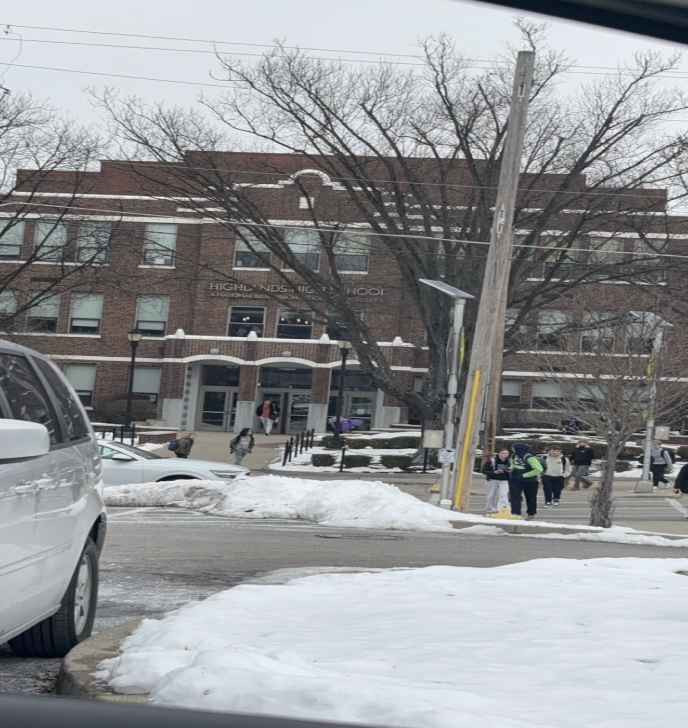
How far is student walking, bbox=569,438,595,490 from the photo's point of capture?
32594 mm

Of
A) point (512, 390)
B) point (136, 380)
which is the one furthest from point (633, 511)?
point (136, 380)

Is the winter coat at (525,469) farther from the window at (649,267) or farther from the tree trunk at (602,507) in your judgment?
the window at (649,267)

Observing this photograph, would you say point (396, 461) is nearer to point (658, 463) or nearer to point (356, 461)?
point (356, 461)

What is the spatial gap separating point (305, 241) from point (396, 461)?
11.5m

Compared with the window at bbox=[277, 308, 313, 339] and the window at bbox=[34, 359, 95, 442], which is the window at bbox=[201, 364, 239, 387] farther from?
the window at bbox=[34, 359, 95, 442]

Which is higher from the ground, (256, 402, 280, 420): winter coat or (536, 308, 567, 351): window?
(536, 308, 567, 351): window

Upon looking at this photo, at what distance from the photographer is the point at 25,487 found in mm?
4719

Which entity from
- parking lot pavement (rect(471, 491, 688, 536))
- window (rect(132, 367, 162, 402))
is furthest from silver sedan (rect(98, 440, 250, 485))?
window (rect(132, 367, 162, 402))

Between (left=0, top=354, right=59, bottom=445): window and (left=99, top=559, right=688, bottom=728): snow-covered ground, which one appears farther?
(left=0, top=354, right=59, bottom=445): window

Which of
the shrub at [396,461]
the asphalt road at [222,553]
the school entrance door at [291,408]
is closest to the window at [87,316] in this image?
the school entrance door at [291,408]

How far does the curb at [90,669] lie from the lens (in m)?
4.71

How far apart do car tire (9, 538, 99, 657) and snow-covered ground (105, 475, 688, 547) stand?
10640 millimetres

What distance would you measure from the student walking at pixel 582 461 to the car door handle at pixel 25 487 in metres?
28.5

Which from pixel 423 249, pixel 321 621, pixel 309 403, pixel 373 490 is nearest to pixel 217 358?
pixel 309 403
